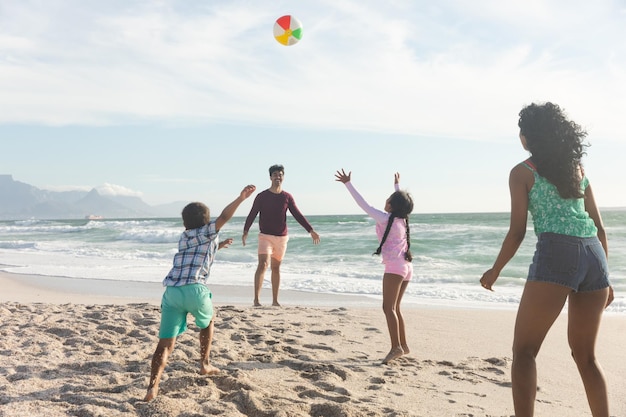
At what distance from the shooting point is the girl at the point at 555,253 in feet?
8.86

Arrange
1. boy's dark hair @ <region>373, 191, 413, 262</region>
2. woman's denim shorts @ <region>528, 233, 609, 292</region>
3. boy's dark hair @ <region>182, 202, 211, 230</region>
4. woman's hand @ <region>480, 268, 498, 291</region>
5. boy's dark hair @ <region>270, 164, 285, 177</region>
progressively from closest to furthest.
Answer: woman's denim shorts @ <region>528, 233, 609, 292</region> → woman's hand @ <region>480, 268, 498, 291</region> → boy's dark hair @ <region>182, 202, 211, 230</region> → boy's dark hair @ <region>373, 191, 413, 262</region> → boy's dark hair @ <region>270, 164, 285, 177</region>

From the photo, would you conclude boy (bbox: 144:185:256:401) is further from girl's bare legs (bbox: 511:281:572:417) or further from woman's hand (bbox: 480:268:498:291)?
girl's bare legs (bbox: 511:281:572:417)

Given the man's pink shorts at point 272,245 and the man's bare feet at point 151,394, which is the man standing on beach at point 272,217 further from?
the man's bare feet at point 151,394

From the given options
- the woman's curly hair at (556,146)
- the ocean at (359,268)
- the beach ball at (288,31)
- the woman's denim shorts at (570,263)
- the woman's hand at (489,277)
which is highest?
the beach ball at (288,31)

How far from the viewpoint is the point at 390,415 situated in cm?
347

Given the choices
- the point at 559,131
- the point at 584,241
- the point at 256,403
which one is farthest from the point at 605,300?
the point at 256,403

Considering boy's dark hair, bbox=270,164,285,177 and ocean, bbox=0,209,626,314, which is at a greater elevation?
boy's dark hair, bbox=270,164,285,177

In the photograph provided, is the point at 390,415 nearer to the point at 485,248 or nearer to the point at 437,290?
the point at 437,290

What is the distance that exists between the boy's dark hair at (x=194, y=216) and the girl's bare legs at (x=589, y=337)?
235 cm

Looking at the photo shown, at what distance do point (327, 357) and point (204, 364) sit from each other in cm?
130

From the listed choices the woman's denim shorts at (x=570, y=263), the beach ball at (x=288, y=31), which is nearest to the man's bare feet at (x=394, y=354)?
the woman's denim shorts at (x=570, y=263)

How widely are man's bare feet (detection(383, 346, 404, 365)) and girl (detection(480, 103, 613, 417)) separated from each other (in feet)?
6.98

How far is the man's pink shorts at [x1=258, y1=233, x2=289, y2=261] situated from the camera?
8000 millimetres

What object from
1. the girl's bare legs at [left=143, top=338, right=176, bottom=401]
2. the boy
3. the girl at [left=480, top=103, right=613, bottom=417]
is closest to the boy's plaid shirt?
the boy
